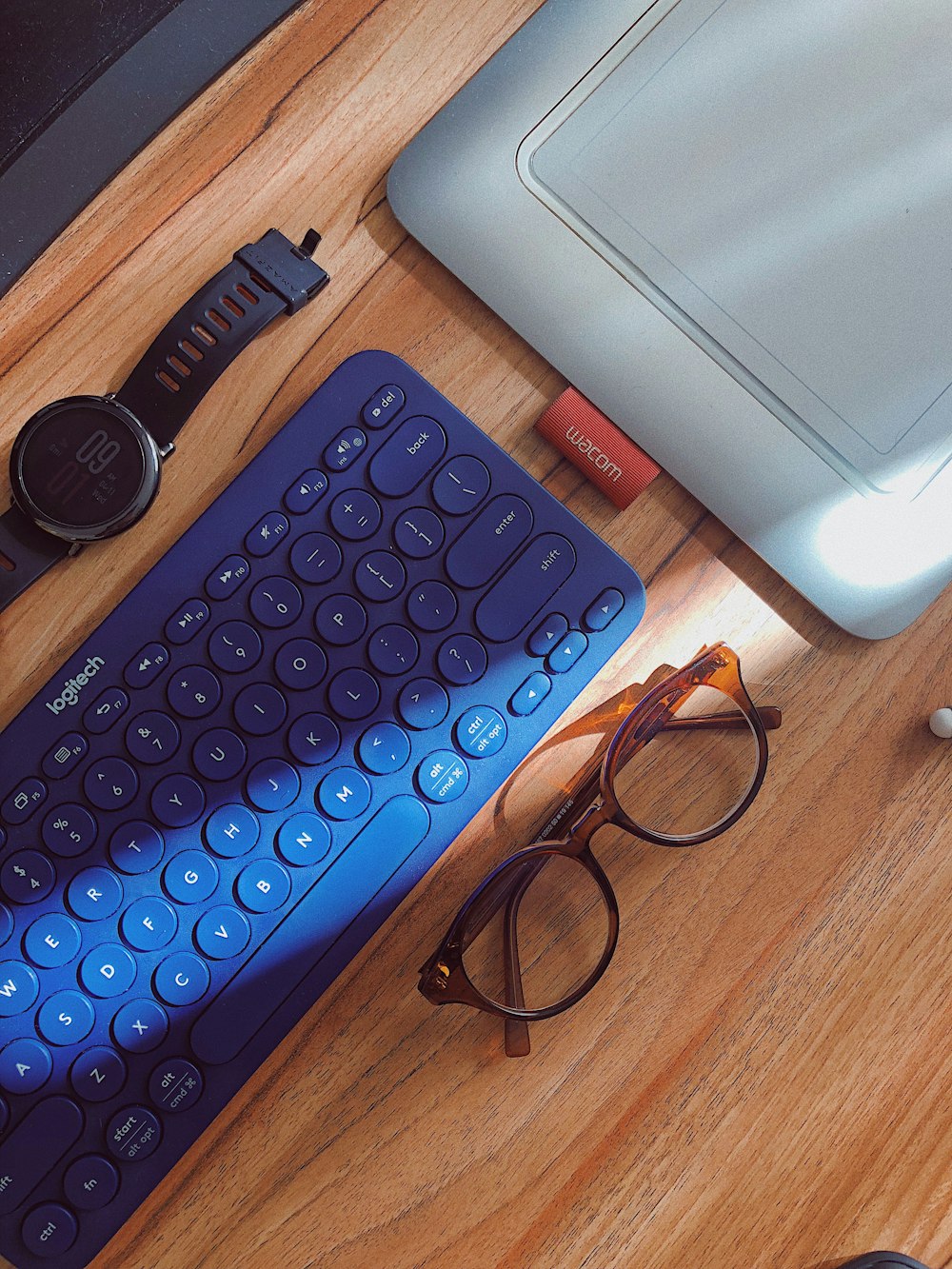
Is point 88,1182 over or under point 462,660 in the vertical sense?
under

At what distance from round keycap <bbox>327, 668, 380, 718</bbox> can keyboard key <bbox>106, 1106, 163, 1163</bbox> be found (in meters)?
0.23

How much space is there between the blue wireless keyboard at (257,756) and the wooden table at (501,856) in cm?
3

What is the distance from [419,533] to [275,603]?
9cm

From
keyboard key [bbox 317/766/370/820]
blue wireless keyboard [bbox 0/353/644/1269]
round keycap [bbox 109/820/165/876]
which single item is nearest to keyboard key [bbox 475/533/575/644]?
blue wireless keyboard [bbox 0/353/644/1269]

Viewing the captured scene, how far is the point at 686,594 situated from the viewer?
0.59m

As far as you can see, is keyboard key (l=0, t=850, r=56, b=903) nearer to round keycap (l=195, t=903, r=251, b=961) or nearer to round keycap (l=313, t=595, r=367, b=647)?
round keycap (l=195, t=903, r=251, b=961)

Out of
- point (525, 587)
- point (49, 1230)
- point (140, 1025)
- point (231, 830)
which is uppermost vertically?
point (525, 587)

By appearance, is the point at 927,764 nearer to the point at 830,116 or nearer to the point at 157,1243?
the point at 830,116

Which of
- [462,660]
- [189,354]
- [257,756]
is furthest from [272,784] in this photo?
[189,354]

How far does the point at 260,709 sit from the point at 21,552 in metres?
0.15

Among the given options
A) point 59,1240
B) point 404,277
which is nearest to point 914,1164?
point 59,1240

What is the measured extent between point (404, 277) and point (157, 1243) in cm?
55

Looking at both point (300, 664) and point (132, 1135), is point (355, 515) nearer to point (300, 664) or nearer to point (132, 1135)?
point (300, 664)

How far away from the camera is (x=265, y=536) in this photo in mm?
547
